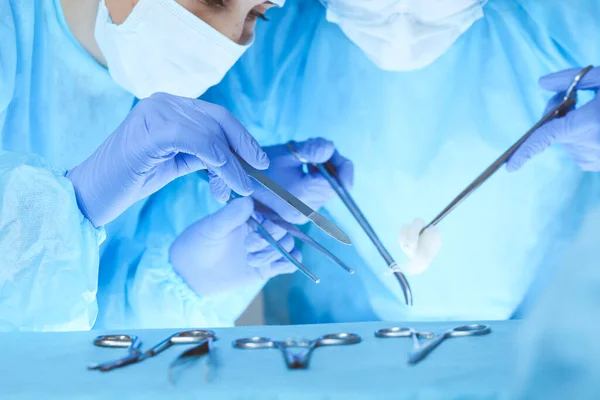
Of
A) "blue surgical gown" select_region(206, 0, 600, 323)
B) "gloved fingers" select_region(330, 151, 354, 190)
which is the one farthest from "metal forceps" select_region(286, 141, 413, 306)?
"blue surgical gown" select_region(206, 0, 600, 323)

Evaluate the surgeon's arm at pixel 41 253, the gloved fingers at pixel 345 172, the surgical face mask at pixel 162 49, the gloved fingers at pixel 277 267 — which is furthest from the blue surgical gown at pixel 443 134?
the surgeon's arm at pixel 41 253

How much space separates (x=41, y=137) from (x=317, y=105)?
764mm

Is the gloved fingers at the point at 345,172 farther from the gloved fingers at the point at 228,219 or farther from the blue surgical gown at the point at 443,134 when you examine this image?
the gloved fingers at the point at 228,219

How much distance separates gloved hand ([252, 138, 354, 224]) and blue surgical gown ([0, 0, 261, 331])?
0.84ft

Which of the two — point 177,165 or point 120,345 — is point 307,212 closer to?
point 177,165

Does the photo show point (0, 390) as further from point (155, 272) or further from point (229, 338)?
point (155, 272)

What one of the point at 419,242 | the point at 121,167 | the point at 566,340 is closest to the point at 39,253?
the point at 121,167

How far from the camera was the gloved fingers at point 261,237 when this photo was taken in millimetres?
1700

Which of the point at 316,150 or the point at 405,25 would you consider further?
the point at 316,150

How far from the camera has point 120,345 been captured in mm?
776

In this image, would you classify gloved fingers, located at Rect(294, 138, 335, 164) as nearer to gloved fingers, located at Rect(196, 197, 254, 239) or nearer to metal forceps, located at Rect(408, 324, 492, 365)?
gloved fingers, located at Rect(196, 197, 254, 239)

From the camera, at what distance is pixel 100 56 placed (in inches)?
62.0

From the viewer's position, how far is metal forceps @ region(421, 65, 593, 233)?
4.92 feet

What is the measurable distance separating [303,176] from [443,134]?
411 mm
